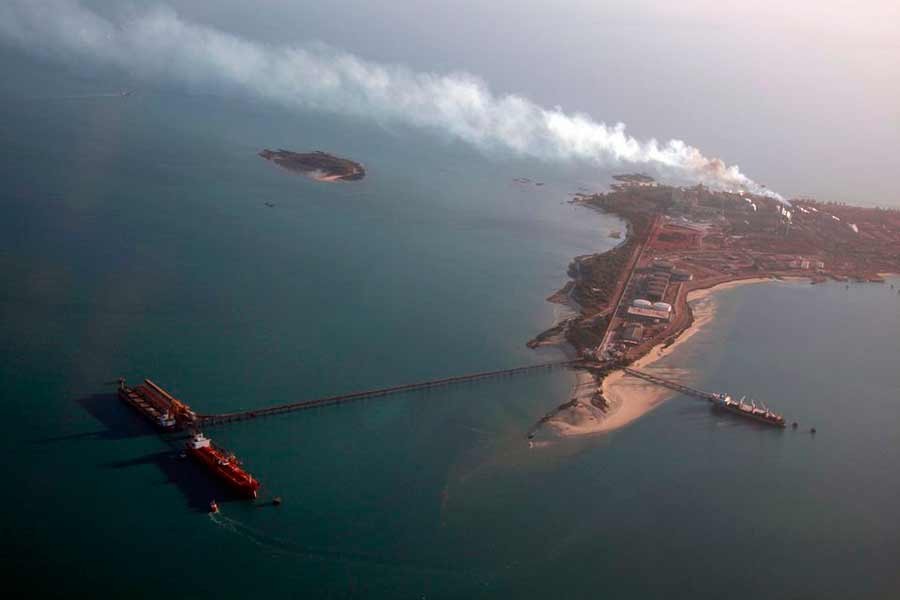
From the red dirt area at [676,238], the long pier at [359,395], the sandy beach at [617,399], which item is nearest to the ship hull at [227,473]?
the long pier at [359,395]

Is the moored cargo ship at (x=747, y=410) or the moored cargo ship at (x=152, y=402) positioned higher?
the moored cargo ship at (x=747, y=410)

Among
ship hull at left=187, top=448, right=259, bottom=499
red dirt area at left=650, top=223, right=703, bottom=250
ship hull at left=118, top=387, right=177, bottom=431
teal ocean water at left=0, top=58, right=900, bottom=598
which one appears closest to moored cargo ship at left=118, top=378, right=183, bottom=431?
ship hull at left=118, top=387, right=177, bottom=431

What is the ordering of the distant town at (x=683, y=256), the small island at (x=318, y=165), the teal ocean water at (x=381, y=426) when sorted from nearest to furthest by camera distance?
the teal ocean water at (x=381, y=426) → the distant town at (x=683, y=256) → the small island at (x=318, y=165)

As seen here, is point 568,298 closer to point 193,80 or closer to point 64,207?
point 64,207

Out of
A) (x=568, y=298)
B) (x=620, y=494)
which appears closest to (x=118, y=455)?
(x=620, y=494)

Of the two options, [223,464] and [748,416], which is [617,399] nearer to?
[748,416]

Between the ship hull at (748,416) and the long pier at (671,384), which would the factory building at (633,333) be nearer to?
the long pier at (671,384)

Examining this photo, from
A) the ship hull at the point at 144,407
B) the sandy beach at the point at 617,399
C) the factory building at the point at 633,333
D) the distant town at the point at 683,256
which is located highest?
the distant town at the point at 683,256
